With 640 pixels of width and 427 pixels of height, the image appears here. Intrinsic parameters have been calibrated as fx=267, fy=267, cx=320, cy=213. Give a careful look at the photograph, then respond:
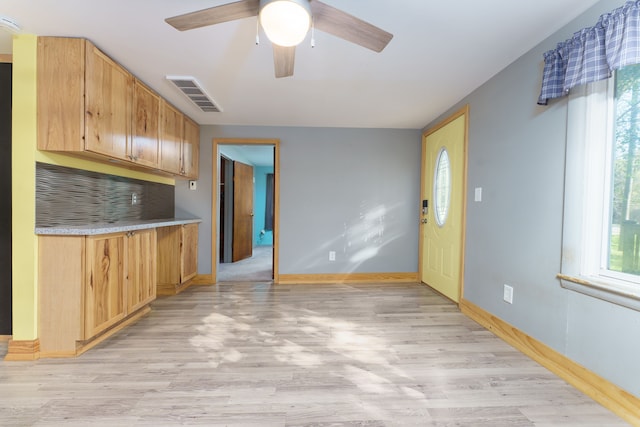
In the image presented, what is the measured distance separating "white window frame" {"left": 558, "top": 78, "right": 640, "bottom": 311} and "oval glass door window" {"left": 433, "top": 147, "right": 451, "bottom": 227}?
151cm

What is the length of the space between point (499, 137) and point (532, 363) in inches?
68.4

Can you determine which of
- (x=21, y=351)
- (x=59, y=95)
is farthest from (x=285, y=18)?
(x=21, y=351)

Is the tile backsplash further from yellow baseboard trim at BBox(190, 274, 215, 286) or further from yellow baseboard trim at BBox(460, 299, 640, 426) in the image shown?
yellow baseboard trim at BBox(460, 299, 640, 426)

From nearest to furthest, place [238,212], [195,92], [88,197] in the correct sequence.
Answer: [88,197] → [195,92] → [238,212]

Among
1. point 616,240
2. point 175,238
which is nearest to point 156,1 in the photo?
point 175,238

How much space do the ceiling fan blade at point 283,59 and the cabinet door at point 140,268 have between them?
70.3 inches

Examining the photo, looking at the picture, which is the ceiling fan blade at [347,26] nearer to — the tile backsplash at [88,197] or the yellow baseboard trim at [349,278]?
the tile backsplash at [88,197]

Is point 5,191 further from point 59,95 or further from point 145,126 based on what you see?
point 145,126

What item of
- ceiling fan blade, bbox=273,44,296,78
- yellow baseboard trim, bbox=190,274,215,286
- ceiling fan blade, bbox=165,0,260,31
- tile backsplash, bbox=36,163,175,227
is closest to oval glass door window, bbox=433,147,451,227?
ceiling fan blade, bbox=273,44,296,78

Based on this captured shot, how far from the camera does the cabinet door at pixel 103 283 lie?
1.83 metres

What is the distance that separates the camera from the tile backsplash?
188cm

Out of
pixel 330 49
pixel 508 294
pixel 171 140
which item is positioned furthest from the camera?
pixel 171 140

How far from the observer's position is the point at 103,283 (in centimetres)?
194

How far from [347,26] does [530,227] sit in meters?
1.86
